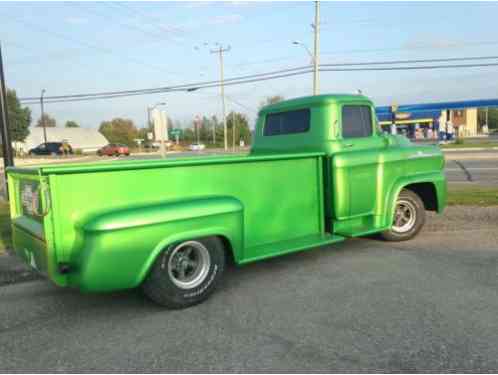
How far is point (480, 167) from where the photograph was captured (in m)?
16.2

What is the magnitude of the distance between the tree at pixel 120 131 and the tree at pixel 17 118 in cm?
3161

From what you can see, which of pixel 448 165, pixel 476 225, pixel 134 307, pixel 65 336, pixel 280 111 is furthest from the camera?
pixel 448 165

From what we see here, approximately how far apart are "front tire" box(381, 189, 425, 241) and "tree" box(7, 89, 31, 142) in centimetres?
5384

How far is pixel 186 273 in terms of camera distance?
3959 millimetres

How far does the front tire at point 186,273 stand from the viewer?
12.0ft

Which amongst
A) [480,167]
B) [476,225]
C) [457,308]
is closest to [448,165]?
[480,167]

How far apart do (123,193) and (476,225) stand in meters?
5.91

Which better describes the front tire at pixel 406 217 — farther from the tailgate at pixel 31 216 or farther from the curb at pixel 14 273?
the curb at pixel 14 273

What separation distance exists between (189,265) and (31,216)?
1542 mm

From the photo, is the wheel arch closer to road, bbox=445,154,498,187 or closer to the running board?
the running board

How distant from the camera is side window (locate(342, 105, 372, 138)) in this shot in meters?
5.34

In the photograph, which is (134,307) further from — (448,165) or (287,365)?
(448,165)

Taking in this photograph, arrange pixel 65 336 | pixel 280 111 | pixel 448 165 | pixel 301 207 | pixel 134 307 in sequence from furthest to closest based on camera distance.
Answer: pixel 448 165 < pixel 280 111 < pixel 301 207 < pixel 134 307 < pixel 65 336

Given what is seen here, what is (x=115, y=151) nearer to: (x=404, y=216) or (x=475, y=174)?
(x=475, y=174)
